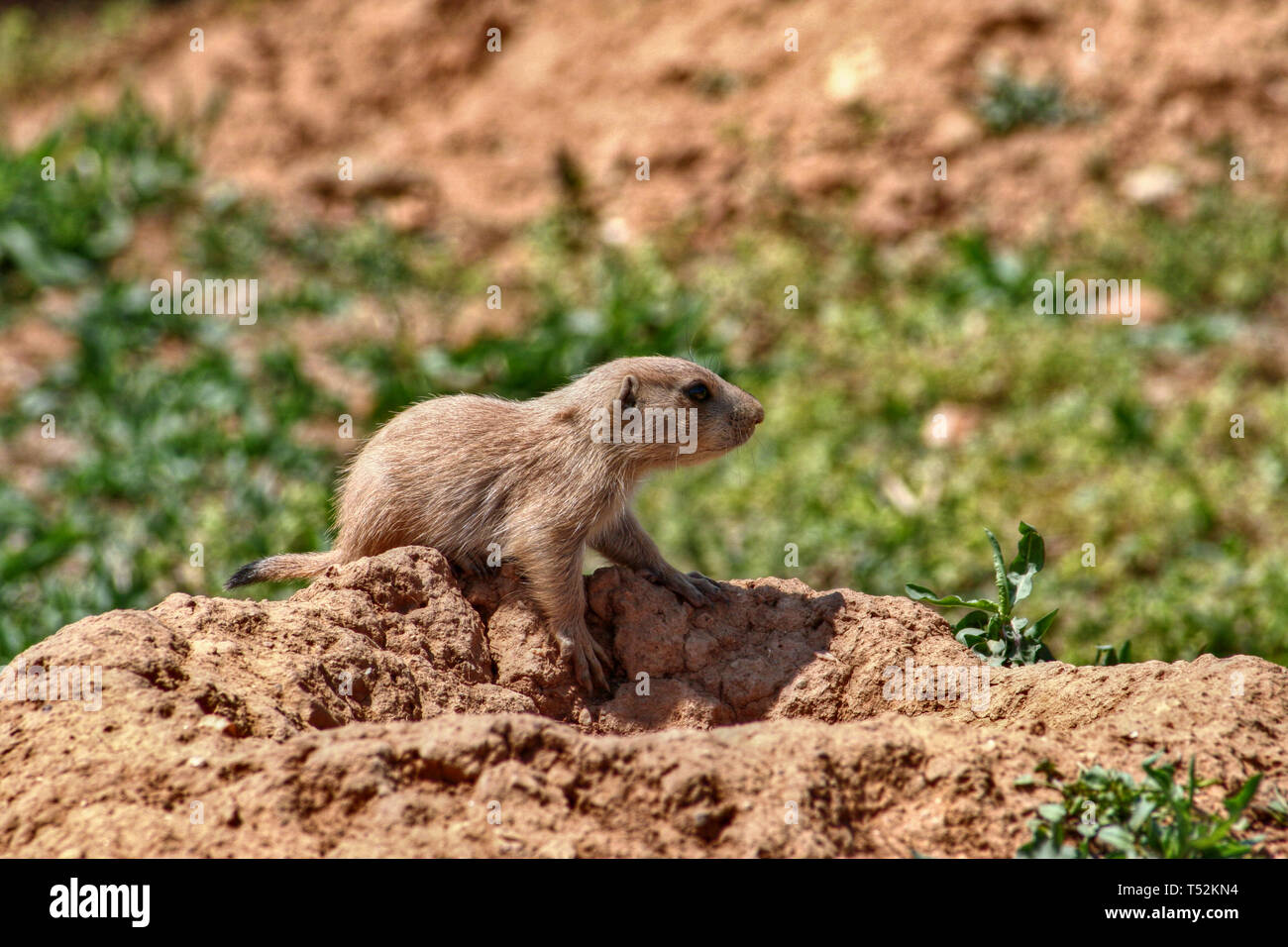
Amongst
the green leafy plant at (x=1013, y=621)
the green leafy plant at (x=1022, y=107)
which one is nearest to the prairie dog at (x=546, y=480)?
the green leafy plant at (x=1013, y=621)

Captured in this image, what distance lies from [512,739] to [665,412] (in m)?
2.07

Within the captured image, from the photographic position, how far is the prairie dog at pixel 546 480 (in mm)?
4902

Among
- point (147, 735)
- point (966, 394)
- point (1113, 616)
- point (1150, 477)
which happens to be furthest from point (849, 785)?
point (966, 394)

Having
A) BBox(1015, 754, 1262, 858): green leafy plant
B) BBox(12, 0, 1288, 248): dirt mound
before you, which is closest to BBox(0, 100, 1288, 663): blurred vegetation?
BBox(12, 0, 1288, 248): dirt mound

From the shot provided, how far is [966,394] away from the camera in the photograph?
34.2 feet

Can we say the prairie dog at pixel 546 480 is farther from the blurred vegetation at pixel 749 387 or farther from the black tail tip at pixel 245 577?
the blurred vegetation at pixel 749 387

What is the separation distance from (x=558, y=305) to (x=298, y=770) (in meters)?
8.33

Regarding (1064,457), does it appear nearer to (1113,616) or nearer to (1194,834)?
(1113,616)

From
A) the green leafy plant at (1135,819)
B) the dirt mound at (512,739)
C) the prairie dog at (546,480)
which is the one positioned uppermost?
the prairie dog at (546,480)

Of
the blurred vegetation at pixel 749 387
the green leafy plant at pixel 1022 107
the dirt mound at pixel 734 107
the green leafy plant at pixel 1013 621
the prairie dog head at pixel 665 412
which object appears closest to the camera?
the green leafy plant at pixel 1013 621

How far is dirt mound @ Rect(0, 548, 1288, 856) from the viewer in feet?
10.9

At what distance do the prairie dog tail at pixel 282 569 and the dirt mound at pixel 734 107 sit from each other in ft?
26.2

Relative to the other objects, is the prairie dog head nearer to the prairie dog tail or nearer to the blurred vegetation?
the prairie dog tail

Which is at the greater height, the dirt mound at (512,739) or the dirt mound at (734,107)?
the dirt mound at (734,107)
